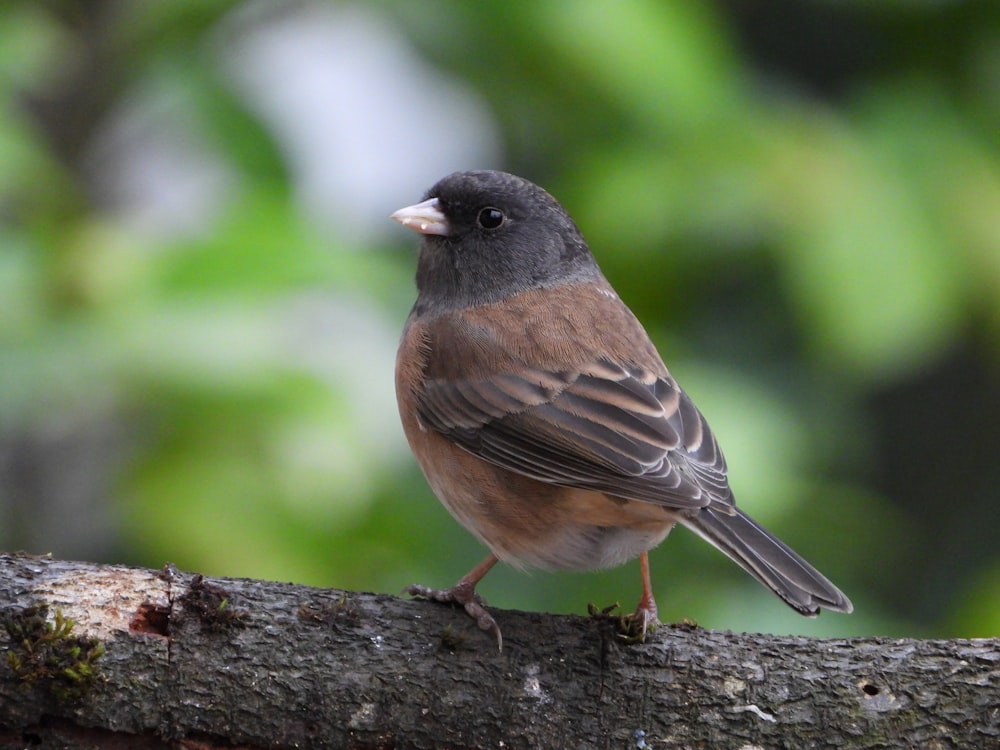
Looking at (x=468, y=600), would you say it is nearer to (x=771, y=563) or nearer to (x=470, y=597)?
(x=470, y=597)

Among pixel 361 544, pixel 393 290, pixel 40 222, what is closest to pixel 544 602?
pixel 361 544

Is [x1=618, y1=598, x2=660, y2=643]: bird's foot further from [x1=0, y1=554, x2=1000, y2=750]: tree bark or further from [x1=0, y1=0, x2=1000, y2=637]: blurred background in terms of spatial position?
[x1=0, y1=0, x2=1000, y2=637]: blurred background

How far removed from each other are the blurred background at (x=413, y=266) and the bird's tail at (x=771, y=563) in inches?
25.5

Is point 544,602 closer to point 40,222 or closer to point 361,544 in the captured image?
point 361,544

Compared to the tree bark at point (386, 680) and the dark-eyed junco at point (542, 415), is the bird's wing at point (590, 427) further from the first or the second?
the tree bark at point (386, 680)

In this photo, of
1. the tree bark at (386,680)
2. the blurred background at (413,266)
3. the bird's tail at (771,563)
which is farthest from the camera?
the blurred background at (413,266)

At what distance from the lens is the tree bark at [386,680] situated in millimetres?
1972

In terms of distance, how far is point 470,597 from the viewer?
7.86 ft

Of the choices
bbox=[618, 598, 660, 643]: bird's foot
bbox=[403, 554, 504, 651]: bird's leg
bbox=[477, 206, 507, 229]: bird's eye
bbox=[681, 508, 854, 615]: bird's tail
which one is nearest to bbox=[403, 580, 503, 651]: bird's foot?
bbox=[403, 554, 504, 651]: bird's leg

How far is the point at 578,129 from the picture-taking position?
156 inches

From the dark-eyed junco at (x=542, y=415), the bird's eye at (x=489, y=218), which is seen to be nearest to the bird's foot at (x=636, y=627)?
the dark-eyed junco at (x=542, y=415)

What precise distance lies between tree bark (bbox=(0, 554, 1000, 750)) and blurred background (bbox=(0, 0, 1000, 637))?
93 cm

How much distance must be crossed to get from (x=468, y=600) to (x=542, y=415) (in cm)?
49

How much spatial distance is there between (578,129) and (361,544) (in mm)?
1512
